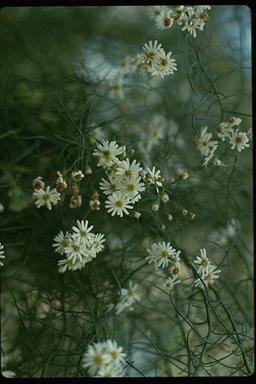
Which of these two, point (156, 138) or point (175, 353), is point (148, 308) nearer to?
point (175, 353)

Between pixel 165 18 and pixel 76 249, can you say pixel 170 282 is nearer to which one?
pixel 76 249

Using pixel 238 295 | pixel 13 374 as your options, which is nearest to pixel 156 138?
pixel 238 295

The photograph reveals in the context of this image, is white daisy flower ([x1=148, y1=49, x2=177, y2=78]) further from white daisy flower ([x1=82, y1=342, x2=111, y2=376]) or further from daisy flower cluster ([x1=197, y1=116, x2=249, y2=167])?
white daisy flower ([x1=82, y1=342, x2=111, y2=376])

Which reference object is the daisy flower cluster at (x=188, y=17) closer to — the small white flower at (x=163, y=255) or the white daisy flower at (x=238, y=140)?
the white daisy flower at (x=238, y=140)

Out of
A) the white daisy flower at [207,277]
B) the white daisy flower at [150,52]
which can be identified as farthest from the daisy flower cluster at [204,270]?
the white daisy flower at [150,52]

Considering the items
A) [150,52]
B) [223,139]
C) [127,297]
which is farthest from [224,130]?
[127,297]

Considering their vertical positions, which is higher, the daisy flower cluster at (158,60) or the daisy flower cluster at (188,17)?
the daisy flower cluster at (188,17)
